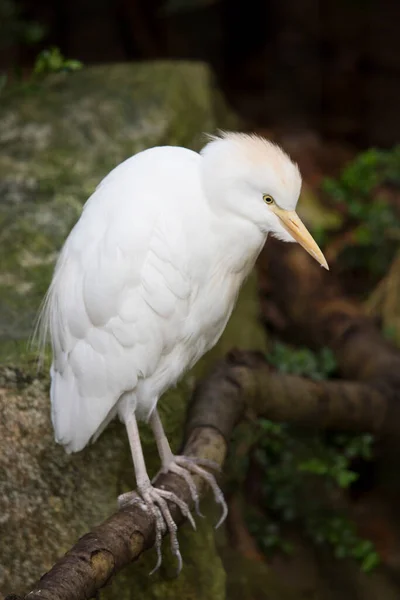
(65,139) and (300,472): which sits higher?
(65,139)

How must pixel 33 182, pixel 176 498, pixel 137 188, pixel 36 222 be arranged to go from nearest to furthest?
pixel 137 188, pixel 176 498, pixel 36 222, pixel 33 182

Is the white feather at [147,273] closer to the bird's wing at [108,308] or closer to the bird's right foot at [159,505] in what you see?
the bird's wing at [108,308]

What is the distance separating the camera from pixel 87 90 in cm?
388

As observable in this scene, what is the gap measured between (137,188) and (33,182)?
128 cm

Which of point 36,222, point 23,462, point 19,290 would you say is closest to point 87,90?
point 36,222

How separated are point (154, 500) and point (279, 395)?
0.81 m

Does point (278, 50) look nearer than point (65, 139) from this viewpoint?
No

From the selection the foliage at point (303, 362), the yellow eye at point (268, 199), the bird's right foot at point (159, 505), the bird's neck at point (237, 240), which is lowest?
the foliage at point (303, 362)

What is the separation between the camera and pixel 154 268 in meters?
2.02

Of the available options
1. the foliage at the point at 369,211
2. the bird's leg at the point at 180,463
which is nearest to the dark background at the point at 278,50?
the foliage at the point at 369,211

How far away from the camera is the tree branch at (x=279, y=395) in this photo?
1.75 metres

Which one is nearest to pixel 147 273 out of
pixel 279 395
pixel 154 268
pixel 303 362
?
pixel 154 268

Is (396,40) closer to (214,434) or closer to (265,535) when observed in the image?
(265,535)

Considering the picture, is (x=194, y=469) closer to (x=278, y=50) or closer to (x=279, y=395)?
(x=279, y=395)
